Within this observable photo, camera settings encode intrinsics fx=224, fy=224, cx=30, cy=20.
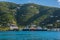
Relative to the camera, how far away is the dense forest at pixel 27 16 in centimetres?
7547

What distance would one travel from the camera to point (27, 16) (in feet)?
263

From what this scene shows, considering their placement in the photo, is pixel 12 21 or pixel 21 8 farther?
pixel 21 8

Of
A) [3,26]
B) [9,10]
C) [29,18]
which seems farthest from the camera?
[9,10]

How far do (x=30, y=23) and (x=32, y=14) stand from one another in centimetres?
770

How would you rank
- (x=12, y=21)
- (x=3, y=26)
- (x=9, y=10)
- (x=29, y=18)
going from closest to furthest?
(x=3, y=26) < (x=12, y=21) < (x=29, y=18) < (x=9, y=10)

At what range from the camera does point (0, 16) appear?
7738cm

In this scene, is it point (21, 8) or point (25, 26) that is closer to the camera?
point (25, 26)

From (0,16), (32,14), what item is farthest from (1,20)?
(32,14)

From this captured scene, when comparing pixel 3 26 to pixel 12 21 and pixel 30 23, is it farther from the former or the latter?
pixel 30 23

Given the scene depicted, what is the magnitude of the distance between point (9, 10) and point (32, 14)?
346 inches

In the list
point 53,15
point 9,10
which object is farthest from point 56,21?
point 9,10

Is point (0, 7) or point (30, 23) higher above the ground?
point (0, 7)

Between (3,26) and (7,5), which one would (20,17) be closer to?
(7,5)

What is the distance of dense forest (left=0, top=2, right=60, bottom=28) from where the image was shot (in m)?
75.5
